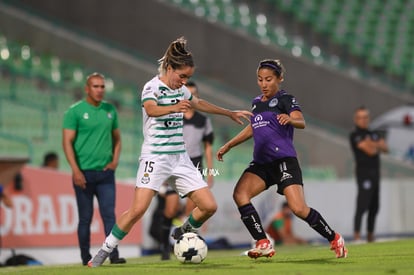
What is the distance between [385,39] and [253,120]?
1915 cm

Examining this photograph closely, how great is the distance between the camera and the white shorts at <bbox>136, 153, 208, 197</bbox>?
10812 millimetres

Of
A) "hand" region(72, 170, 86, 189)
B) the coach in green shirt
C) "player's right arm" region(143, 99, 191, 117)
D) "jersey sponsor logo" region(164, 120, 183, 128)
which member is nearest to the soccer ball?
"jersey sponsor logo" region(164, 120, 183, 128)

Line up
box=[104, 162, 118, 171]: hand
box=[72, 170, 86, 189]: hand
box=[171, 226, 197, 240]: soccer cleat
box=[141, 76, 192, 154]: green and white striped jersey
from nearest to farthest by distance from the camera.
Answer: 1. box=[141, 76, 192, 154]: green and white striped jersey
2. box=[171, 226, 197, 240]: soccer cleat
3. box=[72, 170, 86, 189]: hand
4. box=[104, 162, 118, 171]: hand

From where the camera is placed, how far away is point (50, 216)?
16984 millimetres

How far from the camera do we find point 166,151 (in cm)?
1088

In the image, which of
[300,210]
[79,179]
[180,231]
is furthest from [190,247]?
[79,179]

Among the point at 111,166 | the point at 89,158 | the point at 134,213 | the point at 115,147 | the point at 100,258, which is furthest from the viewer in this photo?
the point at 115,147

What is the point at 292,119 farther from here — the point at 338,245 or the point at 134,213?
the point at 134,213

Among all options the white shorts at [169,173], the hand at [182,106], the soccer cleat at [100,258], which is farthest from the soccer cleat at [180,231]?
the hand at [182,106]

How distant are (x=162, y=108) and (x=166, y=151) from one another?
574 mm

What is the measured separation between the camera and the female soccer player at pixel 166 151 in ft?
35.4

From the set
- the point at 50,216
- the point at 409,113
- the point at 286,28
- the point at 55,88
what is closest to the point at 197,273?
the point at 50,216

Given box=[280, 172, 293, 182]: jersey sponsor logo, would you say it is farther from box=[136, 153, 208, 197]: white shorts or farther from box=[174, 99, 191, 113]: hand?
box=[174, 99, 191, 113]: hand

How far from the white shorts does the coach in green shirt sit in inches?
84.0
